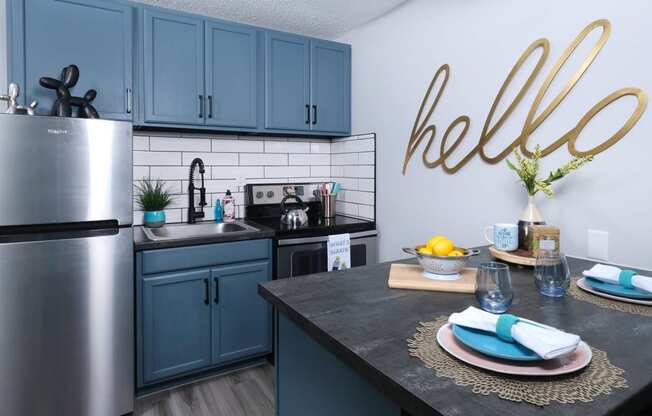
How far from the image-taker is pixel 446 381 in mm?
727

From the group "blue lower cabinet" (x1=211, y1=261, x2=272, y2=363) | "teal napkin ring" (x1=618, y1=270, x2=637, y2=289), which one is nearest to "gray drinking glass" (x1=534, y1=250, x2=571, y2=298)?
"teal napkin ring" (x1=618, y1=270, x2=637, y2=289)

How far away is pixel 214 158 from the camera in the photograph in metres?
2.97

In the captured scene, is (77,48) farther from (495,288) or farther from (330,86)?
(495,288)

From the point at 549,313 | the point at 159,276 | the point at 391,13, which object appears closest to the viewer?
the point at 549,313

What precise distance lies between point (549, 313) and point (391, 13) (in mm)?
2339

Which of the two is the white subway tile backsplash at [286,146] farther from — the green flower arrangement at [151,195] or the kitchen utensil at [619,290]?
the kitchen utensil at [619,290]

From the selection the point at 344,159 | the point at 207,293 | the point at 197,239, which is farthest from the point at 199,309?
the point at 344,159

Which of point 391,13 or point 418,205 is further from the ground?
point 391,13

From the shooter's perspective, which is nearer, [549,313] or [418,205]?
[549,313]

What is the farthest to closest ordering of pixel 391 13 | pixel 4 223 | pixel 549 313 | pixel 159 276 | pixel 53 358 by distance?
pixel 391 13, pixel 159 276, pixel 53 358, pixel 4 223, pixel 549 313

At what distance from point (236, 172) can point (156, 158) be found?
573 millimetres

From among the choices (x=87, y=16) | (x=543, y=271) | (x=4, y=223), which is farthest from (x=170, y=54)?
(x=543, y=271)

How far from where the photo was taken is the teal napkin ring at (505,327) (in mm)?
807

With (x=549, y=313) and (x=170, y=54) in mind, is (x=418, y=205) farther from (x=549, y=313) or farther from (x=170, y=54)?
(x=170, y=54)
